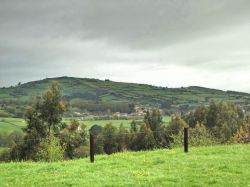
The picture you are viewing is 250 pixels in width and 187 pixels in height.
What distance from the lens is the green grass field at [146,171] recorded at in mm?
18261

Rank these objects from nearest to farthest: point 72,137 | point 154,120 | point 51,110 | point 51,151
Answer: point 51,151
point 51,110
point 72,137
point 154,120

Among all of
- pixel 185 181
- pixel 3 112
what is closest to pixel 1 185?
pixel 185 181

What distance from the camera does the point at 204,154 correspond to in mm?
27047

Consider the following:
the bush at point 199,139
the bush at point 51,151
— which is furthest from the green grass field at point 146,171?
the bush at point 51,151

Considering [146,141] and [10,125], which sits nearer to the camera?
[146,141]

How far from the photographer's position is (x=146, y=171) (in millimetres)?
20984

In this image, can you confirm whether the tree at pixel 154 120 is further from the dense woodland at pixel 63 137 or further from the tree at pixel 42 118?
the tree at pixel 42 118

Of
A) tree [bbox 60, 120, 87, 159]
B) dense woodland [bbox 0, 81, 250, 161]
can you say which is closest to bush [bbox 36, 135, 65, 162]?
dense woodland [bbox 0, 81, 250, 161]

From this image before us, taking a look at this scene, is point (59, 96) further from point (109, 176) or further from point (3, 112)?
point (3, 112)

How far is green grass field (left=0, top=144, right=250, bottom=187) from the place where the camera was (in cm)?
1826

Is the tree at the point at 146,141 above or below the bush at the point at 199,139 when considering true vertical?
below

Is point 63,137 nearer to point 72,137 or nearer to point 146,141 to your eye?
point 72,137

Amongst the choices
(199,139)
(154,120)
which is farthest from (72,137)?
(154,120)

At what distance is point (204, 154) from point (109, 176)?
9532mm
